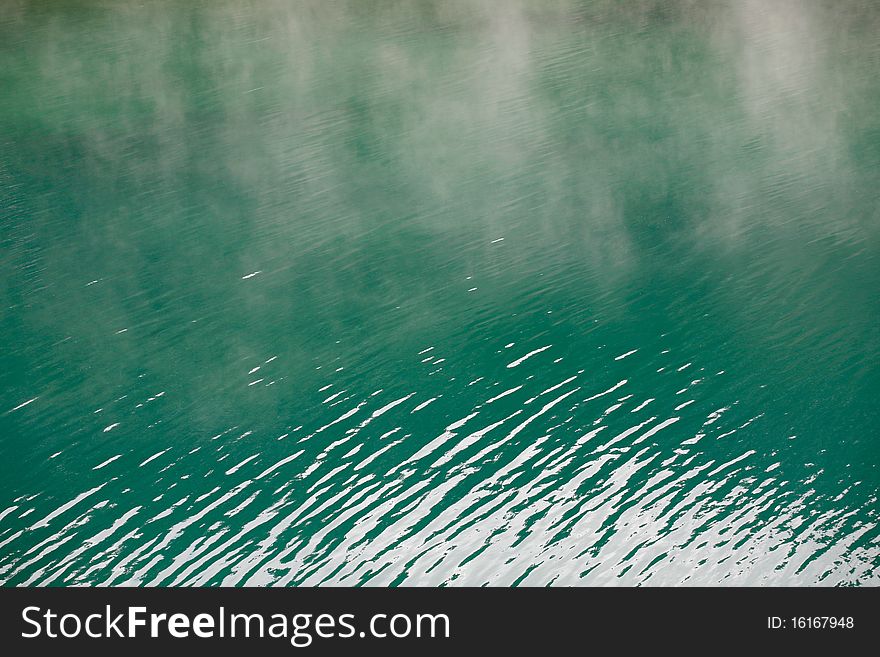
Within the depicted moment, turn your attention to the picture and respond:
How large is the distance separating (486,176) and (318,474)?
3.27m

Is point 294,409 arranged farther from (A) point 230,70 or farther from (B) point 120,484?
(A) point 230,70

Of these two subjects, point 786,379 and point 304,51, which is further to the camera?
point 304,51

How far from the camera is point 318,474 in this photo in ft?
13.6

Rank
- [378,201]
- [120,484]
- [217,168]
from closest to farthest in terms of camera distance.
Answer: [120,484], [378,201], [217,168]

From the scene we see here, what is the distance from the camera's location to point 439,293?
17.8ft

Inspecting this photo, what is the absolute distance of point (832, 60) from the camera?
8.16 m

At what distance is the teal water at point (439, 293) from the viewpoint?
12.6ft

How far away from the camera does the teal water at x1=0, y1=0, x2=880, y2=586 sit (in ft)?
12.6

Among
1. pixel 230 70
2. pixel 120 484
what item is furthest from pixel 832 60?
pixel 120 484
